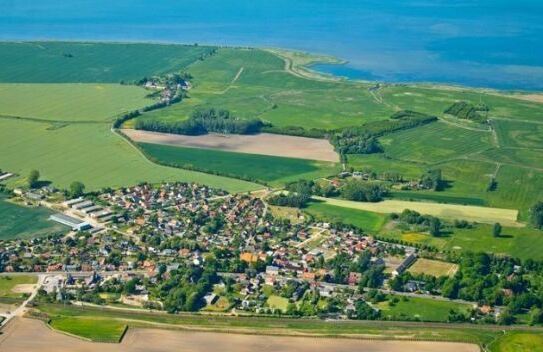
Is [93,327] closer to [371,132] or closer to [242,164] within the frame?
[242,164]

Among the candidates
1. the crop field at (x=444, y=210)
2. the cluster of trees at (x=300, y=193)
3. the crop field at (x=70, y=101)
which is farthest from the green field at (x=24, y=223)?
the crop field at (x=70, y=101)

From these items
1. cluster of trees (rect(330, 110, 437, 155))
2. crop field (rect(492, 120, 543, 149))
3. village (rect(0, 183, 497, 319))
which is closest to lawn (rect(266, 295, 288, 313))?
village (rect(0, 183, 497, 319))

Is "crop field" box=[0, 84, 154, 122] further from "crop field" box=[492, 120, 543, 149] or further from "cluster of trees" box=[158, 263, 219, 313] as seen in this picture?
"cluster of trees" box=[158, 263, 219, 313]

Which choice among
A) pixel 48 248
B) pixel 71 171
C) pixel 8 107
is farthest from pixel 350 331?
pixel 8 107

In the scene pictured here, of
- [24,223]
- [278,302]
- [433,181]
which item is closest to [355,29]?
[433,181]

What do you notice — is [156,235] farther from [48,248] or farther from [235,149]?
[235,149]

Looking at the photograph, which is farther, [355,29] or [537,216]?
[355,29]
